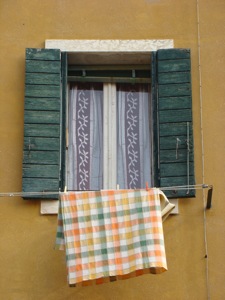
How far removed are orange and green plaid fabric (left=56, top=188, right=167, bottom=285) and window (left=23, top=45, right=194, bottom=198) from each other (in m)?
0.78

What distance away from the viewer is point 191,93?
8078 mm

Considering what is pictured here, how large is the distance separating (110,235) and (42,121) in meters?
1.57

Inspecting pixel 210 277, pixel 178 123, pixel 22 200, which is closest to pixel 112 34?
pixel 178 123

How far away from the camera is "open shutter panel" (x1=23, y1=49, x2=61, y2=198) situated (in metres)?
7.78

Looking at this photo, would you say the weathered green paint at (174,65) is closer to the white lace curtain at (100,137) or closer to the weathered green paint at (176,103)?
the weathered green paint at (176,103)

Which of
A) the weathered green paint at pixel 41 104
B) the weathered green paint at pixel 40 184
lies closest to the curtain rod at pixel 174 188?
the weathered green paint at pixel 40 184

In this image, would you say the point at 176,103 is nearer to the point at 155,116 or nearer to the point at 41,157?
the point at 155,116

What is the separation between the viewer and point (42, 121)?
26.1 ft

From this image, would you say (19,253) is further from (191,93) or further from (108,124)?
(191,93)

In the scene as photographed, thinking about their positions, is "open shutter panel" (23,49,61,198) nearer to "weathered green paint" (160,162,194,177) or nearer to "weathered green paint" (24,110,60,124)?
"weathered green paint" (24,110,60,124)

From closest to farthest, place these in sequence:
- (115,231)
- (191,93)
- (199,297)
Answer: (115,231) → (199,297) → (191,93)

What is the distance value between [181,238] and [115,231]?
0.94 meters

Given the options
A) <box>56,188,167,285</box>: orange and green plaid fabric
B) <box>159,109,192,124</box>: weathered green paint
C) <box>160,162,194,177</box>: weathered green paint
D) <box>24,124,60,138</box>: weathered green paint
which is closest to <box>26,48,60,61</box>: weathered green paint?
<box>24,124,60,138</box>: weathered green paint

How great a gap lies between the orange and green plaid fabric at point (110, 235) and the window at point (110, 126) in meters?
0.78
